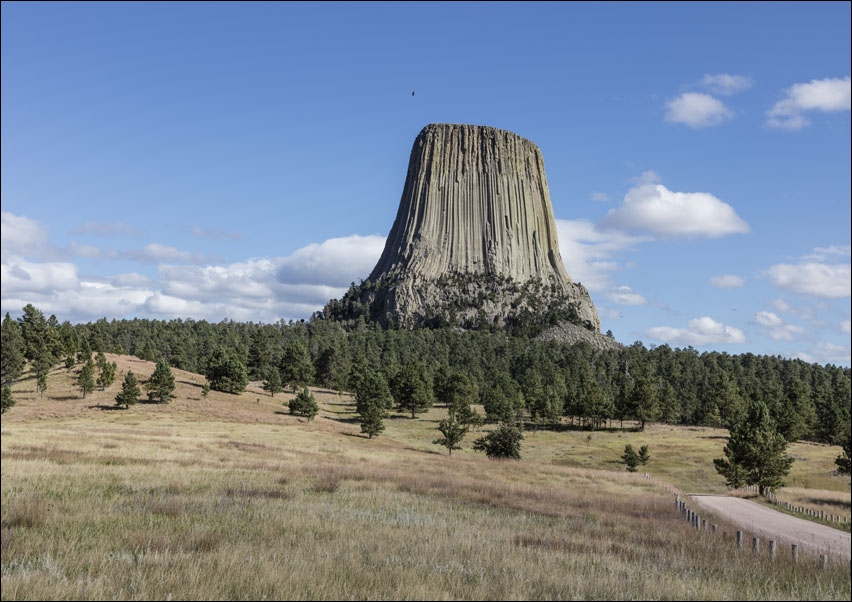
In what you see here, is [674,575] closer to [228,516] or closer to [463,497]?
[228,516]

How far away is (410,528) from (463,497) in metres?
8.90

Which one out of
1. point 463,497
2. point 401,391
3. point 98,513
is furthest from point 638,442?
point 98,513

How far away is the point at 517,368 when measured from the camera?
149000mm

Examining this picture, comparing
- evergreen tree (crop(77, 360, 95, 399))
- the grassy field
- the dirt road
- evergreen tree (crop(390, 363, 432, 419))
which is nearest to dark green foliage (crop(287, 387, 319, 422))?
evergreen tree (crop(77, 360, 95, 399))

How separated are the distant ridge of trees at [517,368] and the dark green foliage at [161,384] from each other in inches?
118

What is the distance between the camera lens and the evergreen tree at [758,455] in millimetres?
45250

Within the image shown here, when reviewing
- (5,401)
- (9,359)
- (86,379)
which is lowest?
(5,401)

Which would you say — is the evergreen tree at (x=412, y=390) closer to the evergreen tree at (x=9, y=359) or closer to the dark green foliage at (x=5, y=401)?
the evergreen tree at (x=9, y=359)

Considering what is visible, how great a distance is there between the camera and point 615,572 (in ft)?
33.6

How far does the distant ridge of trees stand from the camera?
9069cm

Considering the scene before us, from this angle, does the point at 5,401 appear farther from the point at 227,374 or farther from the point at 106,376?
the point at 227,374

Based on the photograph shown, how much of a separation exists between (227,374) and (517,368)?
266 feet

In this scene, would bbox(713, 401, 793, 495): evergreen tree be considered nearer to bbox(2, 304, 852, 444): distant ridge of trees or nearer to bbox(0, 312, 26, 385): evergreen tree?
bbox(2, 304, 852, 444): distant ridge of trees

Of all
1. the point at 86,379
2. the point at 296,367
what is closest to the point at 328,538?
the point at 86,379
